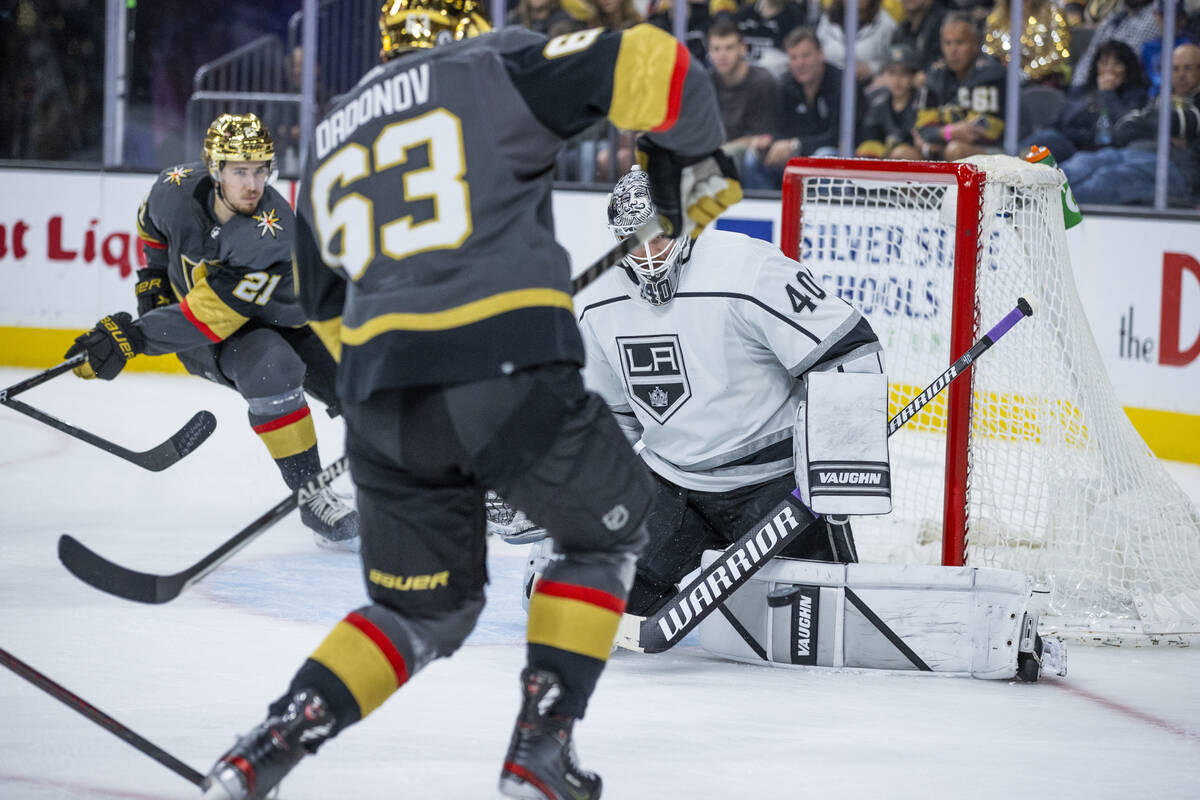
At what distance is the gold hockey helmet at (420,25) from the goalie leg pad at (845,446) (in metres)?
0.94

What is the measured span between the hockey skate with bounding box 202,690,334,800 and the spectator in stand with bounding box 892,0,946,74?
4.77m

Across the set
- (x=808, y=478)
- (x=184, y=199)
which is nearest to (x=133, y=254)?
(x=184, y=199)

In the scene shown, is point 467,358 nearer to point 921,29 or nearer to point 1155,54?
point 1155,54

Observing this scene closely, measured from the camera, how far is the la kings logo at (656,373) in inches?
101

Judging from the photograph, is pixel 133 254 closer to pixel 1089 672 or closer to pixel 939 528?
pixel 939 528

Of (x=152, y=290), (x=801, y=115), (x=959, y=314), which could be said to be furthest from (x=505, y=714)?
(x=801, y=115)

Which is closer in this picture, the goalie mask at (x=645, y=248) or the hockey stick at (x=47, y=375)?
the goalie mask at (x=645, y=248)

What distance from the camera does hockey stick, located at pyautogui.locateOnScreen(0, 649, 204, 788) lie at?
169 cm

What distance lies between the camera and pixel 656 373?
8.52 ft

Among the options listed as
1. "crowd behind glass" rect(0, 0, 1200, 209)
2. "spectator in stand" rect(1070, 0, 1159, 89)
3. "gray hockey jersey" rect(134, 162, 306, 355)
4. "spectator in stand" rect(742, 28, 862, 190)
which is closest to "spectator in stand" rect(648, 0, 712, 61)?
"crowd behind glass" rect(0, 0, 1200, 209)

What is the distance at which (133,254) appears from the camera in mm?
5938

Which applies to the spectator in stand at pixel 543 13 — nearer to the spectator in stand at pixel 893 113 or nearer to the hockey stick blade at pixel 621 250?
the spectator in stand at pixel 893 113

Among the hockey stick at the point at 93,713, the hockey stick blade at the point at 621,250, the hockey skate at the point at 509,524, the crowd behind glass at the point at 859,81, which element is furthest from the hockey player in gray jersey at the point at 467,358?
the crowd behind glass at the point at 859,81

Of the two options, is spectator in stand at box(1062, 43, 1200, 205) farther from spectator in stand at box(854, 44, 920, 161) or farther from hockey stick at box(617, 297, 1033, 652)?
hockey stick at box(617, 297, 1033, 652)
